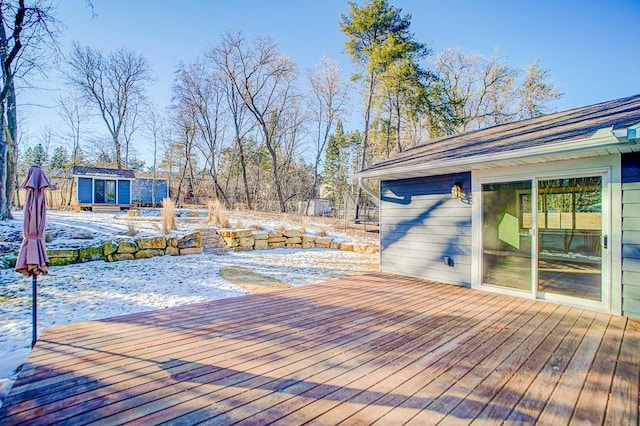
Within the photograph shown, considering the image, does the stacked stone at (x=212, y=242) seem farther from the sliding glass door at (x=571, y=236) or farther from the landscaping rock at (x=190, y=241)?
the sliding glass door at (x=571, y=236)

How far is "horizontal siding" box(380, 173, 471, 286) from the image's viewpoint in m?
4.76

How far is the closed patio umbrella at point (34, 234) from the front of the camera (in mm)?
2727

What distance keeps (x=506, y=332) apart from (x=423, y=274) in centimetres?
232

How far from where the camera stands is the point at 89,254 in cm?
668

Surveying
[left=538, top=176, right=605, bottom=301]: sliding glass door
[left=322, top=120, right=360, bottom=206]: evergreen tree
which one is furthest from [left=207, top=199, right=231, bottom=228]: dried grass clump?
[left=322, top=120, right=360, bottom=206]: evergreen tree

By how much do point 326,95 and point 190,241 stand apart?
14.0 m

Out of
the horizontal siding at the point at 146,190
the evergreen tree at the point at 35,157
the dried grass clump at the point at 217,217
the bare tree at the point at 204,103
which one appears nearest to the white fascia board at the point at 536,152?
the dried grass clump at the point at 217,217

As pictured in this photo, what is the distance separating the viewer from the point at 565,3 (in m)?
8.21

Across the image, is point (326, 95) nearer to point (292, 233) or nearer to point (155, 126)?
point (292, 233)

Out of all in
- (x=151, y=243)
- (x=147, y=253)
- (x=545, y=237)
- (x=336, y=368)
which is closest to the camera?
(x=336, y=368)

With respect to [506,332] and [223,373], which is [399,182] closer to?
[506,332]

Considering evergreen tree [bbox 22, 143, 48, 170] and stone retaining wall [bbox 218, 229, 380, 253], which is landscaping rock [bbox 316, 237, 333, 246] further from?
evergreen tree [bbox 22, 143, 48, 170]

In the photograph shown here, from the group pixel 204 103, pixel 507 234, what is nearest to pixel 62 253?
pixel 507 234

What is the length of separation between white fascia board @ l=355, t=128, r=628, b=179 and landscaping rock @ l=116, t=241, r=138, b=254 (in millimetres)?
6291
